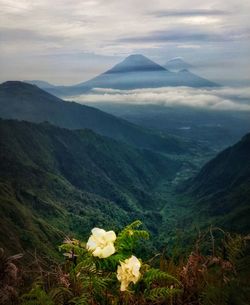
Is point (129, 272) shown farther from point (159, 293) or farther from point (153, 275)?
point (159, 293)

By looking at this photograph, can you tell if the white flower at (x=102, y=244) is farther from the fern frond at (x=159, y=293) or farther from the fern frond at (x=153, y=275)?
the fern frond at (x=159, y=293)

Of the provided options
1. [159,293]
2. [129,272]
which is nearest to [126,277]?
[129,272]

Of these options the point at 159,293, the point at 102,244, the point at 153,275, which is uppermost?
the point at 102,244

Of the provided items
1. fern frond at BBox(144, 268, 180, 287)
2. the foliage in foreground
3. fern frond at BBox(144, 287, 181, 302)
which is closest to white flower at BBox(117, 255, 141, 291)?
the foliage in foreground

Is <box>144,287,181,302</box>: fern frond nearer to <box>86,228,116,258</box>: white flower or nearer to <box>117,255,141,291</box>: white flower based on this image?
<box>117,255,141,291</box>: white flower

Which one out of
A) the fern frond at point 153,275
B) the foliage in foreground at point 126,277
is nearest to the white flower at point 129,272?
the foliage in foreground at point 126,277

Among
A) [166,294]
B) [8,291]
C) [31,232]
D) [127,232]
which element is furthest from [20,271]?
[31,232]

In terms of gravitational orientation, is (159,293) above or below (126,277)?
below

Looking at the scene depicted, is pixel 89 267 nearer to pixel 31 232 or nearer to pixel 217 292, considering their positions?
pixel 217 292
